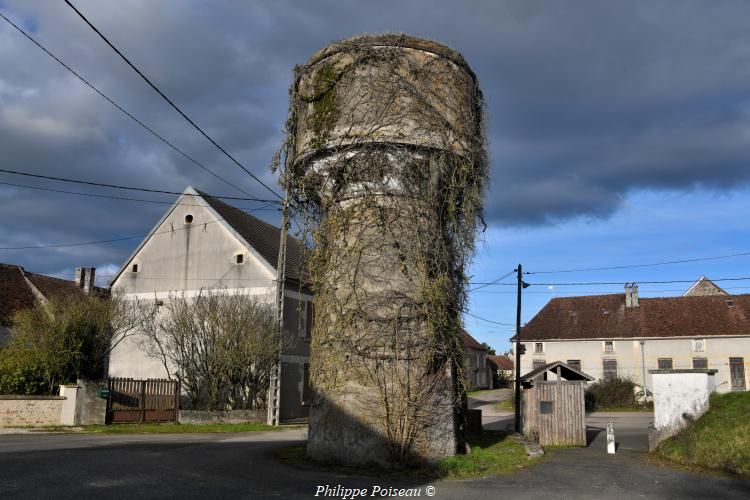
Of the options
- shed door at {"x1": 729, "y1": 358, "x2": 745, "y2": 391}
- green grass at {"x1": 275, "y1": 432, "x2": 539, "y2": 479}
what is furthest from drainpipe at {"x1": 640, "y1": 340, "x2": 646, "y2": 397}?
green grass at {"x1": 275, "y1": 432, "x2": 539, "y2": 479}

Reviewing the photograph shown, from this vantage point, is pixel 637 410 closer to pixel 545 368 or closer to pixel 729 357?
pixel 729 357

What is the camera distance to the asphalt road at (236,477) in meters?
8.35

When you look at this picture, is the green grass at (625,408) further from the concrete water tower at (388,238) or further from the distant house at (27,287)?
the distant house at (27,287)

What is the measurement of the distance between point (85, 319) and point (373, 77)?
15.3m

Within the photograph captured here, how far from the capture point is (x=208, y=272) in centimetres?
2706

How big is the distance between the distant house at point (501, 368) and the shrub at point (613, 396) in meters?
27.8

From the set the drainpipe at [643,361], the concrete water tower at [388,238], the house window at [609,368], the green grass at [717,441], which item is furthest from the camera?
the house window at [609,368]

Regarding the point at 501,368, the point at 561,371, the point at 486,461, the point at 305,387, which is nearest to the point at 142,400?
the point at 305,387

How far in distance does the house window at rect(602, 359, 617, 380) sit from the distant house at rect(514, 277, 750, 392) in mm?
26

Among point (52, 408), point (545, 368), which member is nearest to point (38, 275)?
point (52, 408)

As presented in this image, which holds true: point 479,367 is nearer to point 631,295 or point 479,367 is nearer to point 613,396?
point 631,295

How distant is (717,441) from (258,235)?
68.8 ft

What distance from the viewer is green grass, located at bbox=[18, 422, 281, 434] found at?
18266mm

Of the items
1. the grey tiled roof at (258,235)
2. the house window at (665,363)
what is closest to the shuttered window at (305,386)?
the grey tiled roof at (258,235)
